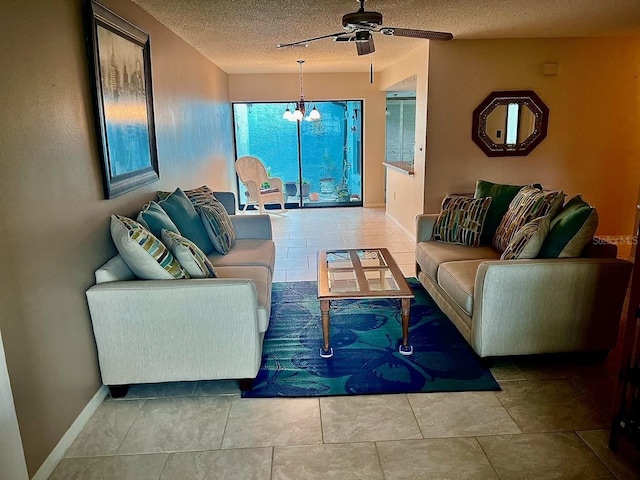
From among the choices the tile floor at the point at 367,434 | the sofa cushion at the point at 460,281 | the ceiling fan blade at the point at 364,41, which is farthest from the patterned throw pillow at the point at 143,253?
the ceiling fan blade at the point at 364,41

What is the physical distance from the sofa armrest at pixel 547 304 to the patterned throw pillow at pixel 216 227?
6.35ft

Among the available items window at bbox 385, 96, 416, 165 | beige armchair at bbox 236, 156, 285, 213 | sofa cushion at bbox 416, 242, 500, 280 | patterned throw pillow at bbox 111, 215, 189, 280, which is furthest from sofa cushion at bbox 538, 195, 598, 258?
window at bbox 385, 96, 416, 165

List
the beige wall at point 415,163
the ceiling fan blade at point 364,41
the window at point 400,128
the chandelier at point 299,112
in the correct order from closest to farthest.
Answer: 1. the ceiling fan blade at point 364,41
2. the beige wall at point 415,163
3. the chandelier at point 299,112
4. the window at point 400,128

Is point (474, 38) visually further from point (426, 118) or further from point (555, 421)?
point (555, 421)

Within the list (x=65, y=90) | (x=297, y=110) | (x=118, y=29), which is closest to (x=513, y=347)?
(x=65, y=90)

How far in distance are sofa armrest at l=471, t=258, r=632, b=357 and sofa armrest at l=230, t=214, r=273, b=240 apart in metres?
2.14

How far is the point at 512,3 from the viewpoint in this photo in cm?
355

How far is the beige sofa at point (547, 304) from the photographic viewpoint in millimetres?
2631

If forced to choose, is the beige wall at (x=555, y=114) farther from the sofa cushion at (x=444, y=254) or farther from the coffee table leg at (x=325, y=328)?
the coffee table leg at (x=325, y=328)

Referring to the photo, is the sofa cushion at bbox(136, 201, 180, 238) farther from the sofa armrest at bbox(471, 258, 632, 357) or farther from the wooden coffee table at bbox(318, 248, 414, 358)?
the sofa armrest at bbox(471, 258, 632, 357)

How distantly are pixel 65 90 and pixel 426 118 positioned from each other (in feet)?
12.5

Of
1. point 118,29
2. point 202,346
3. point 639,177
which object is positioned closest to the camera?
point 202,346

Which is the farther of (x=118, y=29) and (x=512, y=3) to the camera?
(x=512, y=3)

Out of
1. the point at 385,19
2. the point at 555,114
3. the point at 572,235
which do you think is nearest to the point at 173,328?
the point at 572,235
